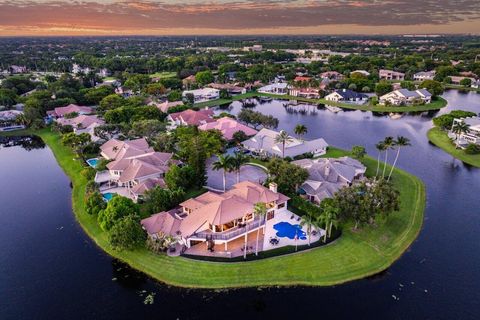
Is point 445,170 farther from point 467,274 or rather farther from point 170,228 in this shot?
point 170,228

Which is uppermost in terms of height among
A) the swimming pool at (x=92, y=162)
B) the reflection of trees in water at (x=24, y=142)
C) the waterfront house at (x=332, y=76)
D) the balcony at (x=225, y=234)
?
the balcony at (x=225, y=234)

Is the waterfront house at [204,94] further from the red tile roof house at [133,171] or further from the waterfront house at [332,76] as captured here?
the red tile roof house at [133,171]

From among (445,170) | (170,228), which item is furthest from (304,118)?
(170,228)

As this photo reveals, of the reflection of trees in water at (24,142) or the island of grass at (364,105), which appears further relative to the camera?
the island of grass at (364,105)

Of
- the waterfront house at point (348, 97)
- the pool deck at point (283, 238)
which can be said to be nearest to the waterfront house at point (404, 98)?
the waterfront house at point (348, 97)

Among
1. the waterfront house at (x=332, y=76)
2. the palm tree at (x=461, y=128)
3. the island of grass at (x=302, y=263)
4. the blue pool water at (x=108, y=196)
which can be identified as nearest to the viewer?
the island of grass at (x=302, y=263)

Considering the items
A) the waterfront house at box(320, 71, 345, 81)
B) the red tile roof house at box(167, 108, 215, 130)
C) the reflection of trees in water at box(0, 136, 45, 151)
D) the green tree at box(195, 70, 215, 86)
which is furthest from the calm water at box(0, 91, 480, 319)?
the waterfront house at box(320, 71, 345, 81)
